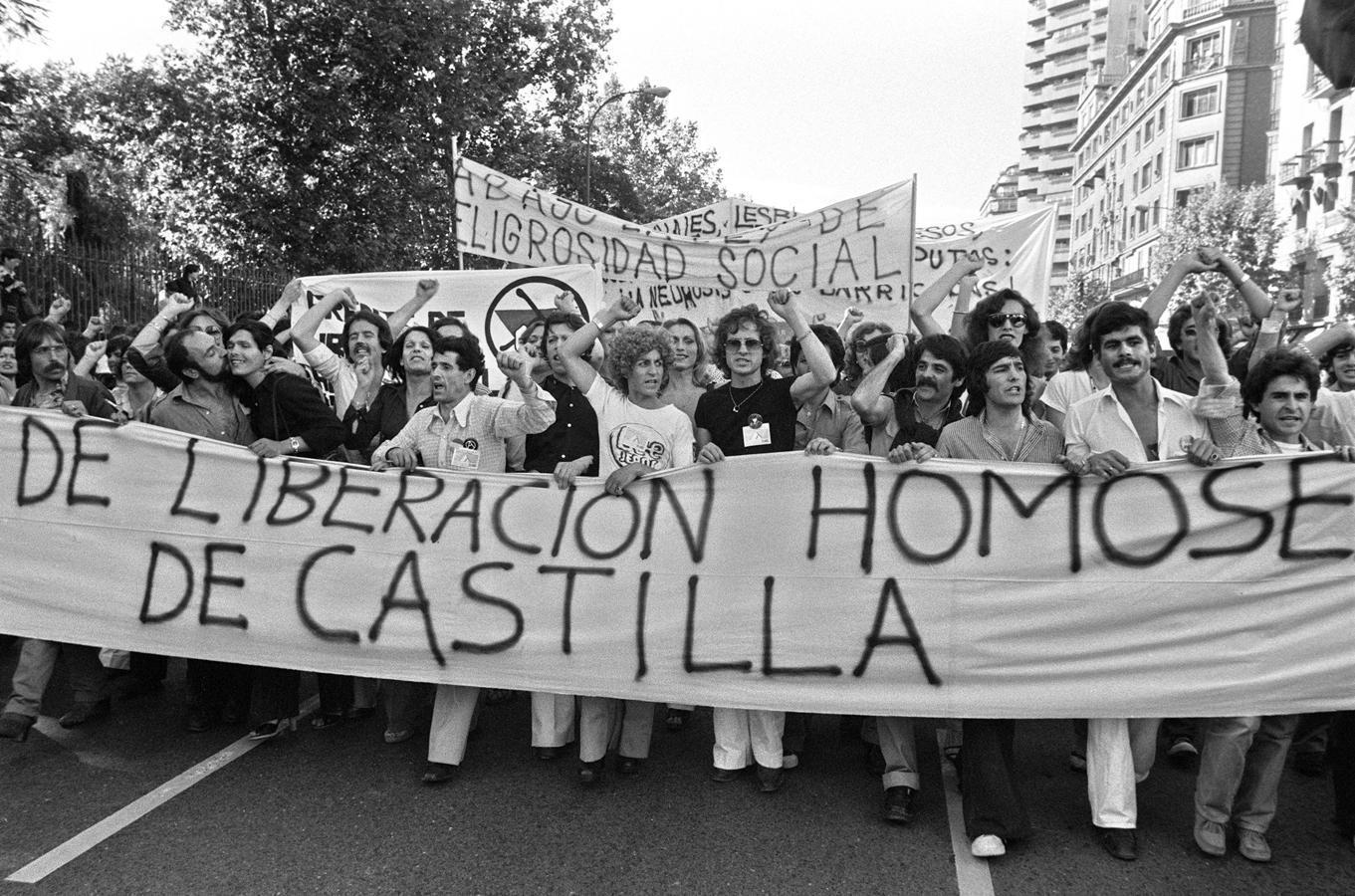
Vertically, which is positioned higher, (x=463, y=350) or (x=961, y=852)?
(x=463, y=350)

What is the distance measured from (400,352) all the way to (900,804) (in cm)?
296

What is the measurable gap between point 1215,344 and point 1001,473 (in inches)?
40.9

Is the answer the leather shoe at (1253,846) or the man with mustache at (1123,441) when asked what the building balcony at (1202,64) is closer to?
the man with mustache at (1123,441)

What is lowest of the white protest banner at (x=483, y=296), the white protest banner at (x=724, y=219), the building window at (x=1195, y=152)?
the white protest banner at (x=483, y=296)

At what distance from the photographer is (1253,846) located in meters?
3.39

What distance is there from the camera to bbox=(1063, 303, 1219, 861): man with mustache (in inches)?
136

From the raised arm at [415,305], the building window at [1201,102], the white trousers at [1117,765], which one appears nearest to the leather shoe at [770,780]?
the white trousers at [1117,765]

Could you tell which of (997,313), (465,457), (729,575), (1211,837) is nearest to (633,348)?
(465,457)

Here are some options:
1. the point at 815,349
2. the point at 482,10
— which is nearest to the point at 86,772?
the point at 815,349

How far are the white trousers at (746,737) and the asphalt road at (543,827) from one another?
12 cm

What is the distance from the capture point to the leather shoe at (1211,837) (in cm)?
339

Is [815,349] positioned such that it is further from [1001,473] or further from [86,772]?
[86,772]

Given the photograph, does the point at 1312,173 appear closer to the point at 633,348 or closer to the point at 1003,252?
the point at 1003,252

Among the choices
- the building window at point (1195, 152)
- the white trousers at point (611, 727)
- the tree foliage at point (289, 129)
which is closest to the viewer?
the white trousers at point (611, 727)
